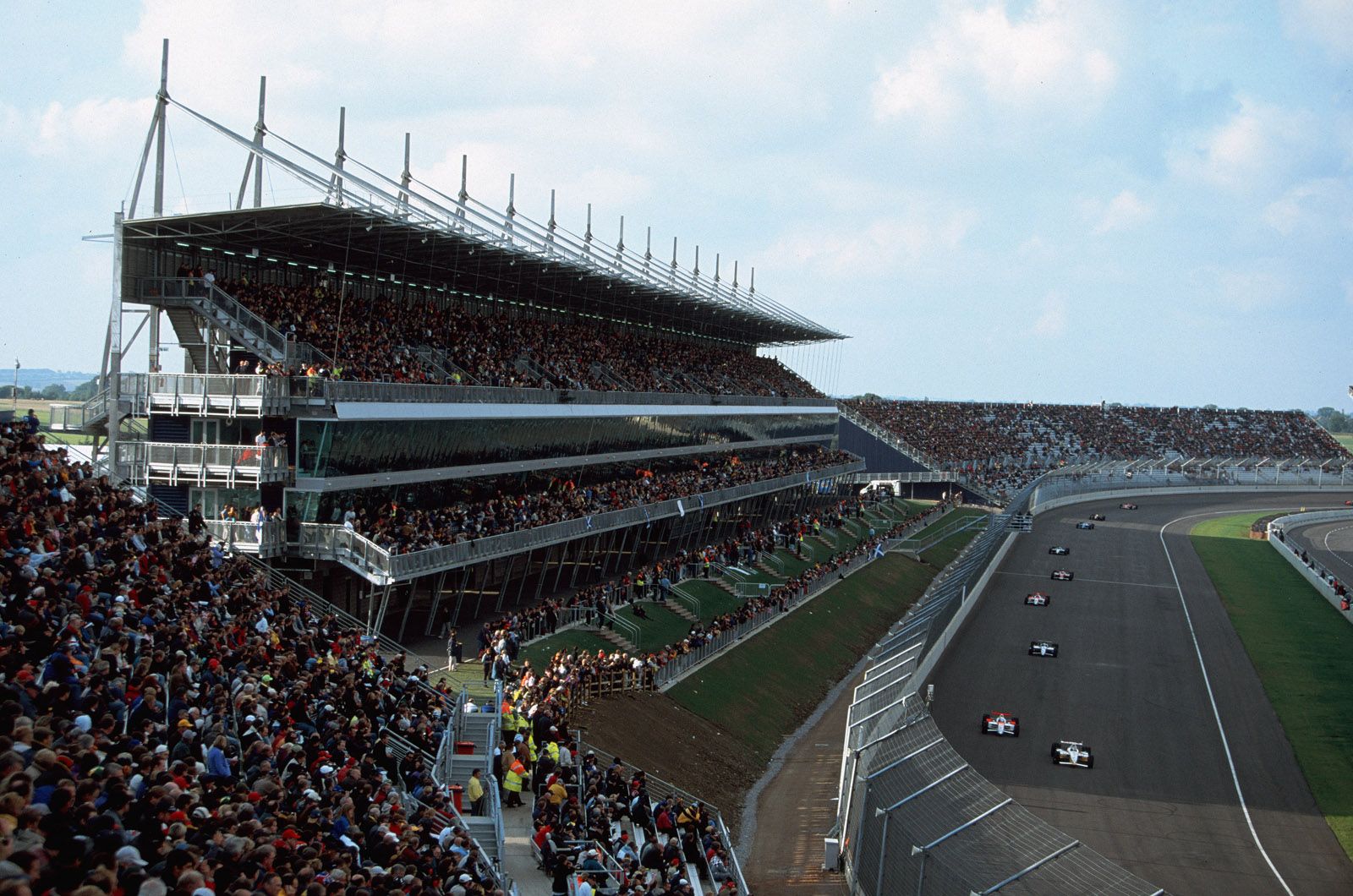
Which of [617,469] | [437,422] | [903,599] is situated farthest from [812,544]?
[437,422]

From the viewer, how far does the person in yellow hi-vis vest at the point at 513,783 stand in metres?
19.2

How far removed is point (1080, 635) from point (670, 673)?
22.1 meters

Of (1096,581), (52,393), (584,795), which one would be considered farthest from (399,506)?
(1096,581)

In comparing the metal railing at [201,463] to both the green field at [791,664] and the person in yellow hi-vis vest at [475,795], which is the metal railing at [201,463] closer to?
the green field at [791,664]

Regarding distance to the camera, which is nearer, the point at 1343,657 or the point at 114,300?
the point at 114,300

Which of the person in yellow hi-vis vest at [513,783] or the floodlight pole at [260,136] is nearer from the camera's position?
the person in yellow hi-vis vest at [513,783]

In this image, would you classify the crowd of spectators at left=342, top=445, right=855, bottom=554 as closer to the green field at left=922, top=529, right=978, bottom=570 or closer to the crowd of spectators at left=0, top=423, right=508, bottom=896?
the green field at left=922, top=529, right=978, bottom=570

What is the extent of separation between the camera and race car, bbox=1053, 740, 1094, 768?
30.7 metres

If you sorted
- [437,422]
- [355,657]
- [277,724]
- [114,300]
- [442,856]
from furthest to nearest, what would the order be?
[437,422], [114,300], [355,657], [277,724], [442,856]

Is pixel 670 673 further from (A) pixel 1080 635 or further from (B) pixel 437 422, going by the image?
(A) pixel 1080 635

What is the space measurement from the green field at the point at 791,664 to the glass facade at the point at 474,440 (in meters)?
9.59

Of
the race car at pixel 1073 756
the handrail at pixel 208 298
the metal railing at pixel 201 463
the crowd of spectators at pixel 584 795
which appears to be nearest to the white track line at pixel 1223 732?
the race car at pixel 1073 756

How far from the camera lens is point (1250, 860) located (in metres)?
24.7

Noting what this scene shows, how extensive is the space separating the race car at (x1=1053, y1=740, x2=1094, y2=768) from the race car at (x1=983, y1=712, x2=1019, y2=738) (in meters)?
1.83
